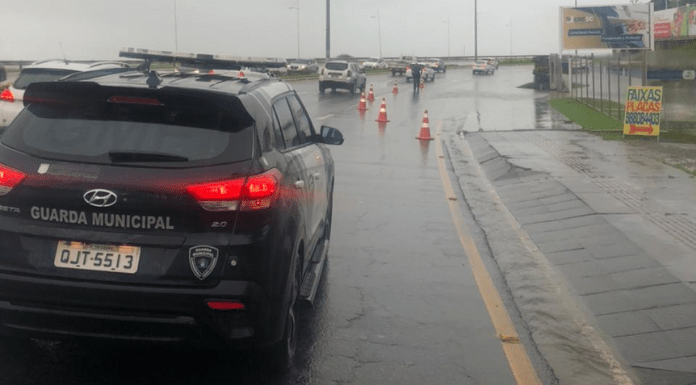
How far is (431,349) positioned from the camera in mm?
5988

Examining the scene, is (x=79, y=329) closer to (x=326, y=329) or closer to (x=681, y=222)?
(x=326, y=329)


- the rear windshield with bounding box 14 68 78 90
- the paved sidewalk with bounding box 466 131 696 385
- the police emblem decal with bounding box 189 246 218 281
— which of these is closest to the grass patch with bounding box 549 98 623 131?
the paved sidewalk with bounding box 466 131 696 385

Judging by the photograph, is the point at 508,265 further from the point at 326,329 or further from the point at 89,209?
the point at 89,209

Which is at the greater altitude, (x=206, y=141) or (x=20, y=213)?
(x=206, y=141)

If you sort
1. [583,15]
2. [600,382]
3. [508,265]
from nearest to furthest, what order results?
[600,382], [508,265], [583,15]

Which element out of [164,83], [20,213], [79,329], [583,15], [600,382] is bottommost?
[600,382]

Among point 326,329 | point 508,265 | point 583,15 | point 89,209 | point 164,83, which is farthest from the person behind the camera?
point 583,15

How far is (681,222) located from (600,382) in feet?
17.9

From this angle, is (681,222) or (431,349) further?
(681,222)

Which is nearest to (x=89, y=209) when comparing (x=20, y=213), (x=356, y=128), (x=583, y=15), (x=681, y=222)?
(x=20, y=213)

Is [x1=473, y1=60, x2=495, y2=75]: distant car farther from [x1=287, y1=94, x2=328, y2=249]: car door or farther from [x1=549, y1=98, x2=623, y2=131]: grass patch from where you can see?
[x1=287, y1=94, x2=328, y2=249]: car door

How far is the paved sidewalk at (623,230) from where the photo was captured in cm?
644

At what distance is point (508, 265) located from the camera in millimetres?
8758

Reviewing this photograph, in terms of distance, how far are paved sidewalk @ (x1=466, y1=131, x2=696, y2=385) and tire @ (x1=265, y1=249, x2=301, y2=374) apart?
217 cm
